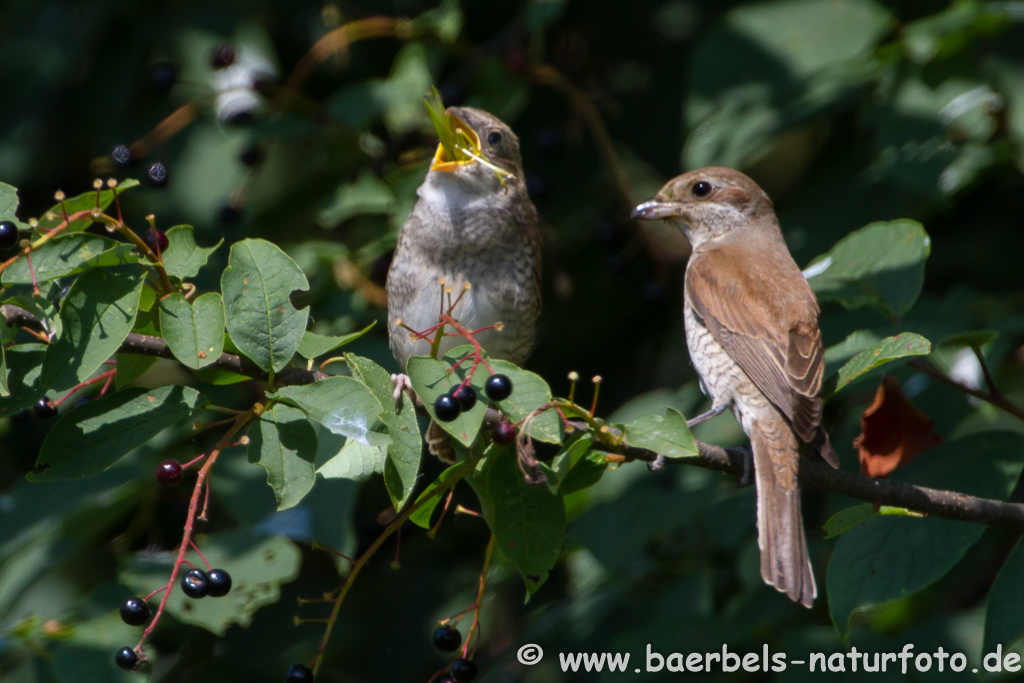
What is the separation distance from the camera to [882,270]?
10.0ft

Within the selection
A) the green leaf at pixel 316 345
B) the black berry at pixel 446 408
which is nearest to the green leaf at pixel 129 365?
the green leaf at pixel 316 345

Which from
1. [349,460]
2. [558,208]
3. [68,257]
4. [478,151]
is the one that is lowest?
[558,208]

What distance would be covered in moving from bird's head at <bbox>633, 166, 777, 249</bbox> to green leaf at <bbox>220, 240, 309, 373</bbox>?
7.02 ft

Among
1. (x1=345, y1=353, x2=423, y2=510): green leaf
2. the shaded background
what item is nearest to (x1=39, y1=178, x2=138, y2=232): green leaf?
(x1=345, y1=353, x2=423, y2=510): green leaf

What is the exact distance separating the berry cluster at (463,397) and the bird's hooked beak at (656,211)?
1.97m

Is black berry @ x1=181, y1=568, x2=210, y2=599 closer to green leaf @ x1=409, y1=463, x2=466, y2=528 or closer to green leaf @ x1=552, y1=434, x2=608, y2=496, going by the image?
green leaf @ x1=409, y1=463, x2=466, y2=528

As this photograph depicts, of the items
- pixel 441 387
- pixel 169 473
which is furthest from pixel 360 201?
pixel 441 387

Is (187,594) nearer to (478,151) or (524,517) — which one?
(524,517)

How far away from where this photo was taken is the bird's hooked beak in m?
3.98

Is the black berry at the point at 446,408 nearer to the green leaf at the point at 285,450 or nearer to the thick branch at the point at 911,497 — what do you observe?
the green leaf at the point at 285,450

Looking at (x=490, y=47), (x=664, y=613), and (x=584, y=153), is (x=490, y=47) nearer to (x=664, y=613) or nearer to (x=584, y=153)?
Answer: (x=584, y=153)

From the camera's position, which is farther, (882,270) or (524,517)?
(882,270)

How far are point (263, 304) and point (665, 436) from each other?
939 millimetres

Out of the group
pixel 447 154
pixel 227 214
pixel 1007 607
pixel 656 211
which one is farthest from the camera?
pixel 227 214
